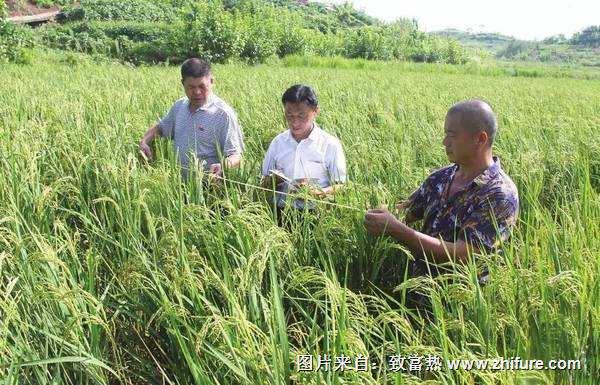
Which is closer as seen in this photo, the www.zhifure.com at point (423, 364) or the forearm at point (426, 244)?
the www.zhifure.com at point (423, 364)

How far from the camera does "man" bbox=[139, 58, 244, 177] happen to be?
3.31m

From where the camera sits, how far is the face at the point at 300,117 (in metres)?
2.74

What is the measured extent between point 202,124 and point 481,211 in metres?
2.04

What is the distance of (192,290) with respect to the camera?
1.46 meters

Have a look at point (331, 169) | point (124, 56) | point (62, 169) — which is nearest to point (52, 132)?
point (62, 169)

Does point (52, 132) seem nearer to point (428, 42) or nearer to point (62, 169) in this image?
point (62, 169)

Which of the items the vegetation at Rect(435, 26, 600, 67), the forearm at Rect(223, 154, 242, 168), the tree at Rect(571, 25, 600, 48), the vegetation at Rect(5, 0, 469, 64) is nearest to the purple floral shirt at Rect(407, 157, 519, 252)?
the forearm at Rect(223, 154, 242, 168)

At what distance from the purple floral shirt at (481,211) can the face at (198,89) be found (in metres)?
1.86

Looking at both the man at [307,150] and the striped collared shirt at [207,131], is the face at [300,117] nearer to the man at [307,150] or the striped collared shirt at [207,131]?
the man at [307,150]

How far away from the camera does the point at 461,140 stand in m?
1.95

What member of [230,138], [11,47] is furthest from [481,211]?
[11,47]

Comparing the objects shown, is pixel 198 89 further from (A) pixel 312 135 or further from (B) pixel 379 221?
(B) pixel 379 221

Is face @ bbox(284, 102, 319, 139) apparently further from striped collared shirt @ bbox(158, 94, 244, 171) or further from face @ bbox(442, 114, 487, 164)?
face @ bbox(442, 114, 487, 164)

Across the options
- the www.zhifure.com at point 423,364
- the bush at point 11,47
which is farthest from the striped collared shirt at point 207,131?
the bush at point 11,47
